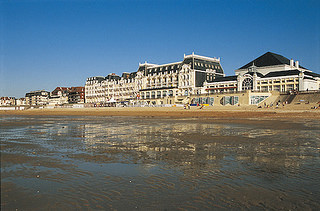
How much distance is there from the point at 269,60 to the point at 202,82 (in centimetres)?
2565

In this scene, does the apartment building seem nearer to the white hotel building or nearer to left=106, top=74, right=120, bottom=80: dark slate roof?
the white hotel building

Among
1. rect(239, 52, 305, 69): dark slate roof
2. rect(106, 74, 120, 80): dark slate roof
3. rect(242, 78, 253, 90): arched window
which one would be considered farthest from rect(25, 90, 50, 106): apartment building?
rect(242, 78, 253, 90): arched window

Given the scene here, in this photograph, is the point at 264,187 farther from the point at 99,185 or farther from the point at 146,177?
the point at 99,185

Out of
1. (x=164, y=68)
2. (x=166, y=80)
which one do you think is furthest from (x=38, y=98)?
(x=166, y=80)

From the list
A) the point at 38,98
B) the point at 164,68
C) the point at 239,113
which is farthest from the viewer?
the point at 38,98

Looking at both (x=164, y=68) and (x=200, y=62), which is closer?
(x=200, y=62)

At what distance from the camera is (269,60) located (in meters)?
90.4

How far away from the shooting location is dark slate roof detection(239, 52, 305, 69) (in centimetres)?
8831

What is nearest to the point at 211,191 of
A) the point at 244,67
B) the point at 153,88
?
the point at 244,67

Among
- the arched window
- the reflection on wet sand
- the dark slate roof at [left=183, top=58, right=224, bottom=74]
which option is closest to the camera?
the reflection on wet sand

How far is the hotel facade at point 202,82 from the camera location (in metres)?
75.4

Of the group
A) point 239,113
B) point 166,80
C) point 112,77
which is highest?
point 112,77

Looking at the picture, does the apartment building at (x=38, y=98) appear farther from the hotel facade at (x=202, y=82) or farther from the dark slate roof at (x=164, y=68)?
the dark slate roof at (x=164, y=68)

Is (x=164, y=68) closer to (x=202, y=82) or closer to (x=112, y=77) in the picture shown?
(x=202, y=82)
